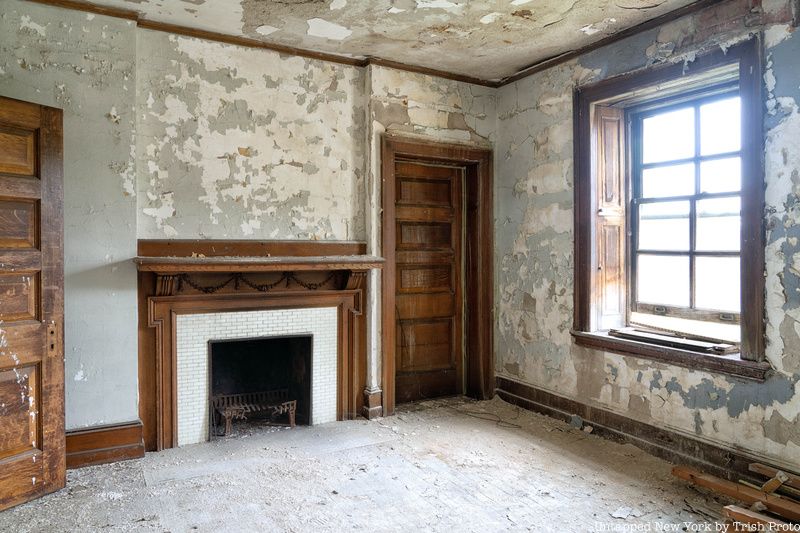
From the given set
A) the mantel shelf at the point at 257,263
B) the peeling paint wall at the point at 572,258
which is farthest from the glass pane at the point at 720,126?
the mantel shelf at the point at 257,263

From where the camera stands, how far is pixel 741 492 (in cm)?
261

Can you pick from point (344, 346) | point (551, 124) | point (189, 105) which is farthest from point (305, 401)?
point (551, 124)

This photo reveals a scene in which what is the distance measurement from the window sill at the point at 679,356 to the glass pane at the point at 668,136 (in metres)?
1.28

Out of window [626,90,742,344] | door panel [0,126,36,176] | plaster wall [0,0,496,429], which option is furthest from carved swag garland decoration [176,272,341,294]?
window [626,90,742,344]

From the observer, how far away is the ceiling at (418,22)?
3074 millimetres

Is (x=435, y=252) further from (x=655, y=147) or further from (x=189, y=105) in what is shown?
(x=189, y=105)

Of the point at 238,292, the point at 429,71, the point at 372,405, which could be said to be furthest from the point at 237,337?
the point at 429,71

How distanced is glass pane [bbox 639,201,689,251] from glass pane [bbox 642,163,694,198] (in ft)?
0.25

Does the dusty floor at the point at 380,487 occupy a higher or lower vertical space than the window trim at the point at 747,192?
lower

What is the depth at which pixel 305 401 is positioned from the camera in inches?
154

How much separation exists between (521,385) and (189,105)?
10.8ft

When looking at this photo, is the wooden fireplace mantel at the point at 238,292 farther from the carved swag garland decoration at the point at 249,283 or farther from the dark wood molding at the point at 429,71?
the dark wood molding at the point at 429,71

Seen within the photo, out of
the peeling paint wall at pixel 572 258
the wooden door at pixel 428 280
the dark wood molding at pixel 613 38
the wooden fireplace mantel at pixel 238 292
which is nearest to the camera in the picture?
the peeling paint wall at pixel 572 258

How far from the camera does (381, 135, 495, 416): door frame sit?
13.4 ft
